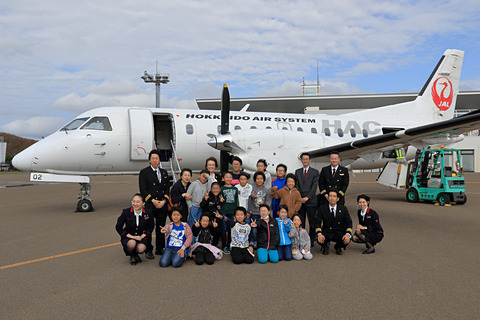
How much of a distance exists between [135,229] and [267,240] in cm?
205

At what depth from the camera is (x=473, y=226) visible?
26.9 feet

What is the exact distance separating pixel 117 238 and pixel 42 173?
4.56m

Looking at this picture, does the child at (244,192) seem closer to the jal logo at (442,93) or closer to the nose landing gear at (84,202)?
the nose landing gear at (84,202)

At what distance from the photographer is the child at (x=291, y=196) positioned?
6383 mm

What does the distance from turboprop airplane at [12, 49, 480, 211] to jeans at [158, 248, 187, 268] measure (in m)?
4.53

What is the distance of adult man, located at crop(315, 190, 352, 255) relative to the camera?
230 inches

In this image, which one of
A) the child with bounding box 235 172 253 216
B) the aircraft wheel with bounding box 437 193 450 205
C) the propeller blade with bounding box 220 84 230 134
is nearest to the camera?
the child with bounding box 235 172 253 216

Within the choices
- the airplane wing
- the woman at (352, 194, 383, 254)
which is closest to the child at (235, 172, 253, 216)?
the woman at (352, 194, 383, 254)

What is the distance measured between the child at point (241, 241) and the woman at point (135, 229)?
135cm

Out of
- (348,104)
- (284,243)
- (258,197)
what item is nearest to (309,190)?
(258,197)

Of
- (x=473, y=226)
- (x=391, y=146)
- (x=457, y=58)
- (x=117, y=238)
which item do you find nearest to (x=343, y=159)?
(x=391, y=146)

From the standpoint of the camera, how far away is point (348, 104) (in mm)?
41844

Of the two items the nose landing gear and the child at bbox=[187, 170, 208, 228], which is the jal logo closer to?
the child at bbox=[187, 170, 208, 228]

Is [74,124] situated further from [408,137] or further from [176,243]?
[408,137]
